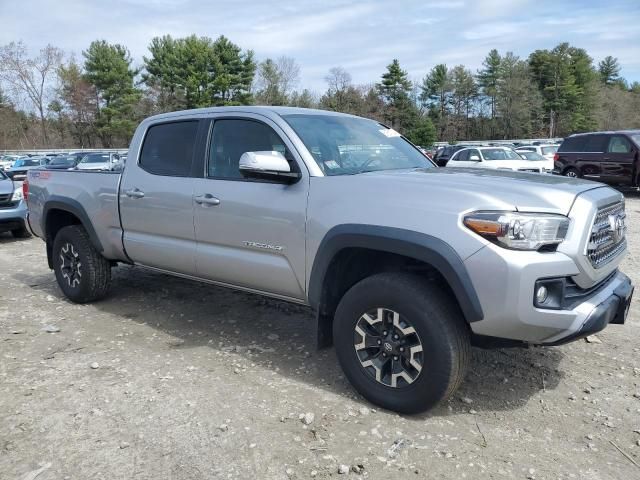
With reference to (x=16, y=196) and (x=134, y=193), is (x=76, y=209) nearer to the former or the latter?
(x=134, y=193)

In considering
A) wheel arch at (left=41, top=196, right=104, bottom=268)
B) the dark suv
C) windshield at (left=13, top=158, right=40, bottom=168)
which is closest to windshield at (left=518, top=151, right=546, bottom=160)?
the dark suv

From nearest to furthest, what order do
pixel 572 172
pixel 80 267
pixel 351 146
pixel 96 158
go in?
pixel 351 146, pixel 80 267, pixel 572 172, pixel 96 158

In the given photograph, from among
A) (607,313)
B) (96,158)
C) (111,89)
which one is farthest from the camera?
(111,89)

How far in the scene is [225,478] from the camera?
8.57 ft

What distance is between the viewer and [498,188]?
9.57ft

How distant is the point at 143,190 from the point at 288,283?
177 centimetres

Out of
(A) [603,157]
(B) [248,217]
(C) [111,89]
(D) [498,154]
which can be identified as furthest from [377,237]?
(C) [111,89]

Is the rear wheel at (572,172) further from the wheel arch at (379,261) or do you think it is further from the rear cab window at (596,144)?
the wheel arch at (379,261)

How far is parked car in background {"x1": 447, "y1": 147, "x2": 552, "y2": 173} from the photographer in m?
18.0

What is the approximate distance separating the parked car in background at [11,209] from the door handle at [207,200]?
23.7 ft

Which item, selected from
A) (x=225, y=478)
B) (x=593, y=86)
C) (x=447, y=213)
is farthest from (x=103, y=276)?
(x=593, y=86)

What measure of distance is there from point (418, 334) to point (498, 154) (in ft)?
54.9

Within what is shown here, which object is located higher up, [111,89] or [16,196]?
[111,89]

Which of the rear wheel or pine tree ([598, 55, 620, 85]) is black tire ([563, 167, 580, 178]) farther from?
pine tree ([598, 55, 620, 85])
